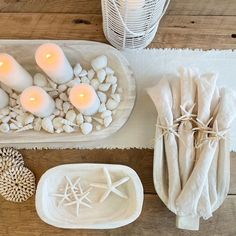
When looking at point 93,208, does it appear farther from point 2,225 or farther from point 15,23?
point 15,23

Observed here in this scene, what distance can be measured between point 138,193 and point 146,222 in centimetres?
9

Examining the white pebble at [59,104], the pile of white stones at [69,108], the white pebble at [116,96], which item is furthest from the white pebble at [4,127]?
the white pebble at [116,96]

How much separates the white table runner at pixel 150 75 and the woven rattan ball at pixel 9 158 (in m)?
0.02

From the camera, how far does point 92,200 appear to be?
2.55ft

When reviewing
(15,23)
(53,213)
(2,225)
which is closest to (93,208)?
(53,213)

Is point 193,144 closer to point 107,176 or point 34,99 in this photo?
point 107,176

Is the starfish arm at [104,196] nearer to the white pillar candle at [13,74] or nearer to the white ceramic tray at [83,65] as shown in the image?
the white ceramic tray at [83,65]

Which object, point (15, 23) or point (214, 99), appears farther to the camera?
point (15, 23)

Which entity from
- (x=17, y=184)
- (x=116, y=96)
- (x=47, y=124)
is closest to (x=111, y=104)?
(x=116, y=96)

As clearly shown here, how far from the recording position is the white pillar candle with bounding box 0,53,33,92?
0.71m

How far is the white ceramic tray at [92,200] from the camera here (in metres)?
0.73

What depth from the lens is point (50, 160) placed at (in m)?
0.80

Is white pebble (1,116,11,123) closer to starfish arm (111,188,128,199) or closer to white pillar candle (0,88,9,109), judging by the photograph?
white pillar candle (0,88,9,109)

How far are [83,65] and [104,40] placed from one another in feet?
0.24
